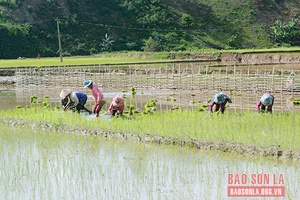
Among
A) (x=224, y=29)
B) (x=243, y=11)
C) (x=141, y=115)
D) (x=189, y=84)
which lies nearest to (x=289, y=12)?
(x=243, y=11)

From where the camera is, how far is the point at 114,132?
11.7m

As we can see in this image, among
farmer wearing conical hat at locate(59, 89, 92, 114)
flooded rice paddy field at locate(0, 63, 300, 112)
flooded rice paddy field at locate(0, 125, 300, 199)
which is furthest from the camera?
flooded rice paddy field at locate(0, 63, 300, 112)

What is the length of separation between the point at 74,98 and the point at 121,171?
6.15 meters

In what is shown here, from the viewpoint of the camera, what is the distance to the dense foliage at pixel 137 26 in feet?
190

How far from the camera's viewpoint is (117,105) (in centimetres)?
1316

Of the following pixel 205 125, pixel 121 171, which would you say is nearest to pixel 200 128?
pixel 205 125

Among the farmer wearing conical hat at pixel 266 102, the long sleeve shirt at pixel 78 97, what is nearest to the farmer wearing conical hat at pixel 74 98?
the long sleeve shirt at pixel 78 97

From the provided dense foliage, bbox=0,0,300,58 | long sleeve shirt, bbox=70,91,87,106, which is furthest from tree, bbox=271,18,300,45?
long sleeve shirt, bbox=70,91,87,106

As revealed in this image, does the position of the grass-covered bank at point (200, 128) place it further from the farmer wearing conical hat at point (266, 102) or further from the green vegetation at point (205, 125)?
the farmer wearing conical hat at point (266, 102)

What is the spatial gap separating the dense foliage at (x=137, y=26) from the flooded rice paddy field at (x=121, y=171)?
4545 centimetres

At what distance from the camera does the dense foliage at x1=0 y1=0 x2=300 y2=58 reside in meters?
57.8

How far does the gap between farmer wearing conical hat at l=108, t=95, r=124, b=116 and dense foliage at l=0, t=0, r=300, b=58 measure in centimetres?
4205

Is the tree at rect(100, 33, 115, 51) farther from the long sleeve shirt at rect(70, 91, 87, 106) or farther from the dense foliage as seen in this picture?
the long sleeve shirt at rect(70, 91, 87, 106)

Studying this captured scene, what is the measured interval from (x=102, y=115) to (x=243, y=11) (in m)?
57.8
